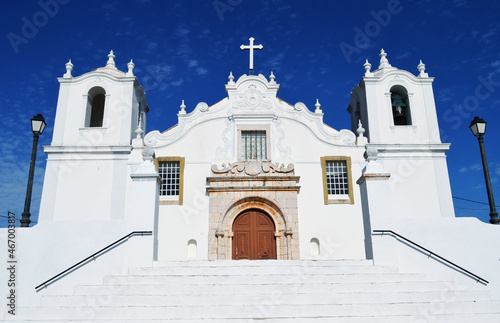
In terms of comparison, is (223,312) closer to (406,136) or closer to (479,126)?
(479,126)

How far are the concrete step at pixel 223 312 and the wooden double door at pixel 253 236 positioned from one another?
24.7 feet

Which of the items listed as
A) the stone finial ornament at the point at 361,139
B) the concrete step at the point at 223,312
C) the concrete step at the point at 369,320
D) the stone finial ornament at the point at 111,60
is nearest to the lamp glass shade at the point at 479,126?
the stone finial ornament at the point at 361,139

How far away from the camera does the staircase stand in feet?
20.0

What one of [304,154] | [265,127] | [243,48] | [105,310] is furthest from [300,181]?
[105,310]

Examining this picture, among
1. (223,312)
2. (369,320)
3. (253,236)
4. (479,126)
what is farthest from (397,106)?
(223,312)

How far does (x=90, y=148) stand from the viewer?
14.5 m

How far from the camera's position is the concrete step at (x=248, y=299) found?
20.9 ft

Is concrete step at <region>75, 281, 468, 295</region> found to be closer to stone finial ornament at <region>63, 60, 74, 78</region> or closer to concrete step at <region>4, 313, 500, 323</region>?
concrete step at <region>4, 313, 500, 323</region>

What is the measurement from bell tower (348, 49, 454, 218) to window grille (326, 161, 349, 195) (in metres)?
1.16

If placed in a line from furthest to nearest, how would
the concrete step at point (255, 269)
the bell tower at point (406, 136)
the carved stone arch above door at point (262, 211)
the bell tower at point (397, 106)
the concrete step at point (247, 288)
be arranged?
1. the bell tower at point (397, 106)
2. the bell tower at point (406, 136)
3. the carved stone arch above door at point (262, 211)
4. the concrete step at point (255, 269)
5. the concrete step at point (247, 288)

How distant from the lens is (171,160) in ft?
47.9

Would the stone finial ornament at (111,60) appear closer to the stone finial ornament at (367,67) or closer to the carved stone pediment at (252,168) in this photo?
the carved stone pediment at (252,168)

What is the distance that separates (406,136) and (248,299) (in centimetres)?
1060

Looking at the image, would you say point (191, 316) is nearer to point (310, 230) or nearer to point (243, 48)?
point (310, 230)
